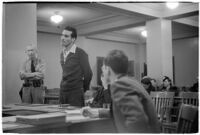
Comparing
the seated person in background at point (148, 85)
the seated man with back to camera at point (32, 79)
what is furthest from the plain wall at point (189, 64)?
the seated man with back to camera at point (32, 79)

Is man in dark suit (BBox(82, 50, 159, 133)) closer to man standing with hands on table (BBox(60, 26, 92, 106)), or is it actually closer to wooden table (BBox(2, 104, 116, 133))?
wooden table (BBox(2, 104, 116, 133))

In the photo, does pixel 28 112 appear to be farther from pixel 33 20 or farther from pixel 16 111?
pixel 33 20

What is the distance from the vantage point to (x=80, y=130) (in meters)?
1.23

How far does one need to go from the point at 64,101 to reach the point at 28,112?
52cm

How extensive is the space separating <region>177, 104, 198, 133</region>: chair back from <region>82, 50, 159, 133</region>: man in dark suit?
13 centimetres

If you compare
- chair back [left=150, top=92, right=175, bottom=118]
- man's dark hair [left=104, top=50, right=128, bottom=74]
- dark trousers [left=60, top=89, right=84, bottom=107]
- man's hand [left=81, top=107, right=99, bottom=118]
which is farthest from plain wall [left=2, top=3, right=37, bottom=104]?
man's dark hair [left=104, top=50, right=128, bottom=74]

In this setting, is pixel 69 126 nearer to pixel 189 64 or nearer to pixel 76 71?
pixel 76 71

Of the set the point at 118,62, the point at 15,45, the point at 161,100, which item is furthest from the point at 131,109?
the point at 15,45

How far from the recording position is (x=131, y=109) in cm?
103

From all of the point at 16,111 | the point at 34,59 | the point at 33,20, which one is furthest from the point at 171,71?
the point at 16,111

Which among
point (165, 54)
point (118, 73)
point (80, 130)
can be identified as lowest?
point (80, 130)

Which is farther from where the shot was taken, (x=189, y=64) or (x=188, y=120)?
(x=189, y=64)

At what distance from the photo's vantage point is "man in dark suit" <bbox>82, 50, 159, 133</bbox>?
1033 mm

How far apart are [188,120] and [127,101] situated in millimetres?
291
